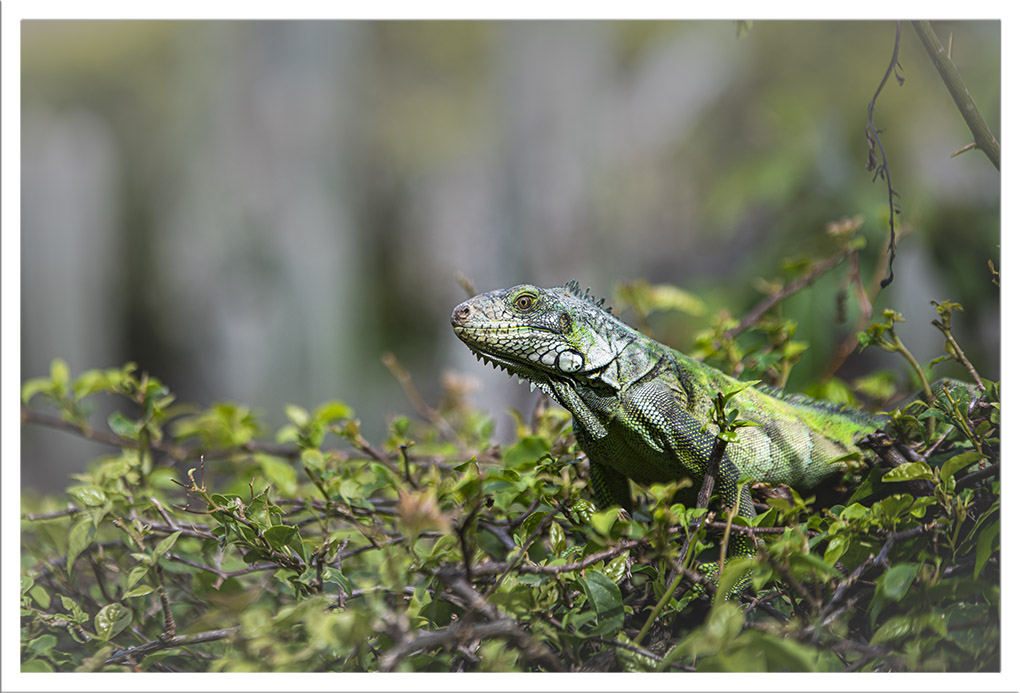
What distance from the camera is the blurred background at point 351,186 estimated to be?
23.3ft

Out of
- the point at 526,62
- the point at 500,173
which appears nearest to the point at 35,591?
the point at 526,62

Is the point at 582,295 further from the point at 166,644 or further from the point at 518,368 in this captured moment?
the point at 166,644

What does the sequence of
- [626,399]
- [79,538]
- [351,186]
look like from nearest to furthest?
[79,538] < [626,399] < [351,186]

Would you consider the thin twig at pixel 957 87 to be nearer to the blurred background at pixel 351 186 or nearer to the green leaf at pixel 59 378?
the green leaf at pixel 59 378

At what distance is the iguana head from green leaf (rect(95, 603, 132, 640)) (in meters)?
0.90

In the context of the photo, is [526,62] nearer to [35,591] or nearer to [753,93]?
[753,93]

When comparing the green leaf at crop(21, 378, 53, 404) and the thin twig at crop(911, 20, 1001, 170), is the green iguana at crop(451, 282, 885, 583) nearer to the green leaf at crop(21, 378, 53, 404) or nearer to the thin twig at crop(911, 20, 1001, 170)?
the thin twig at crop(911, 20, 1001, 170)

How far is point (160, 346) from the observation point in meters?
9.13

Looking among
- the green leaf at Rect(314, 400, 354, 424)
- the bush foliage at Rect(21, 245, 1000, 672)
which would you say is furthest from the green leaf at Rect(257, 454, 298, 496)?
the green leaf at Rect(314, 400, 354, 424)

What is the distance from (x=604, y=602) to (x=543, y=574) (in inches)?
4.8

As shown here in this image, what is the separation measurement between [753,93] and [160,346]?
6.87m

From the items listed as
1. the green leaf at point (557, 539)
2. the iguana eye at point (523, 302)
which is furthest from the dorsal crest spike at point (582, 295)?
the green leaf at point (557, 539)

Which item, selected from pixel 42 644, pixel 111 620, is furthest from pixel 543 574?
pixel 42 644

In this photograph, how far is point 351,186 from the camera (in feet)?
29.5
